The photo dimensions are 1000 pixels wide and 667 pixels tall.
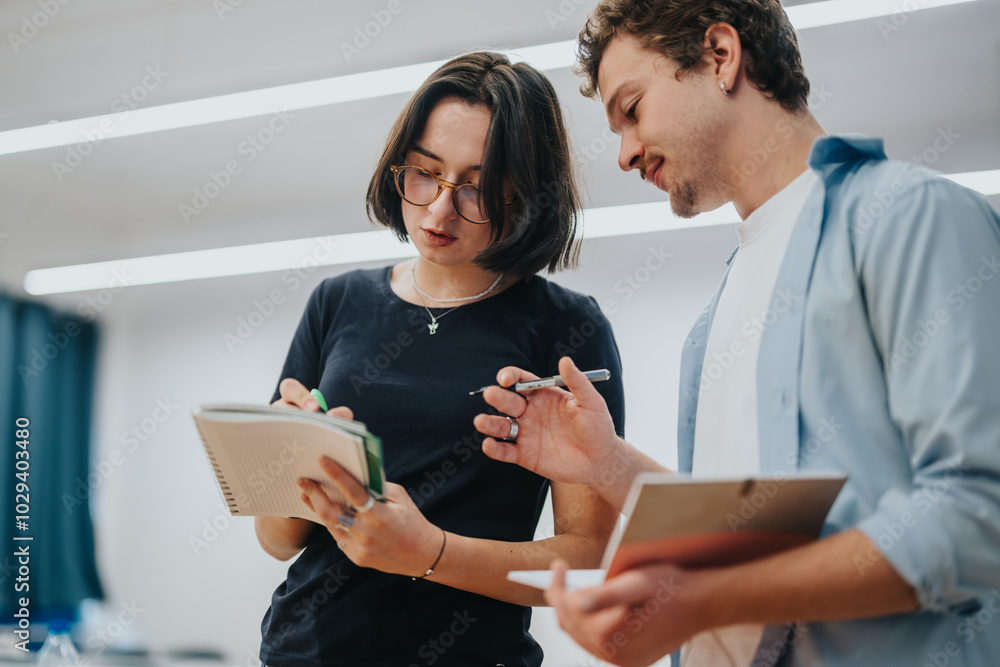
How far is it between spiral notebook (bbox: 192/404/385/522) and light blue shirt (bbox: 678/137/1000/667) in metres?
0.51

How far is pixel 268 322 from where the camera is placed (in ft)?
11.0

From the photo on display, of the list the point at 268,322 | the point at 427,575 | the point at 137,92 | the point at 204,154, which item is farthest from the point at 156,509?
the point at 427,575

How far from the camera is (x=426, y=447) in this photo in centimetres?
133

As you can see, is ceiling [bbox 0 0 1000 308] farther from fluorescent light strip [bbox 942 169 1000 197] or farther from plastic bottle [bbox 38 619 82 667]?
plastic bottle [bbox 38 619 82 667]

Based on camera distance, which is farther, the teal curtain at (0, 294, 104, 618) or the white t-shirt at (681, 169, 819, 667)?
the teal curtain at (0, 294, 104, 618)

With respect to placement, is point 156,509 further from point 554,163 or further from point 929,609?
point 929,609

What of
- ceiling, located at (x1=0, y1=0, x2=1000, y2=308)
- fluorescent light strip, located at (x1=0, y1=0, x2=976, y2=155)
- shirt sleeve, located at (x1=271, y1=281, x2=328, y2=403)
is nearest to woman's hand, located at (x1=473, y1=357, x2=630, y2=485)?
shirt sleeve, located at (x1=271, y1=281, x2=328, y2=403)

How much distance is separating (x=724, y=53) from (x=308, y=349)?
99 cm

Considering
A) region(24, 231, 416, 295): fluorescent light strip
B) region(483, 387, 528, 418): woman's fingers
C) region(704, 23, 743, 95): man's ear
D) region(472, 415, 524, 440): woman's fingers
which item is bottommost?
region(24, 231, 416, 295): fluorescent light strip

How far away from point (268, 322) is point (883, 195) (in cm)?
291

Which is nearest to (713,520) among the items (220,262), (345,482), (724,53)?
(345,482)

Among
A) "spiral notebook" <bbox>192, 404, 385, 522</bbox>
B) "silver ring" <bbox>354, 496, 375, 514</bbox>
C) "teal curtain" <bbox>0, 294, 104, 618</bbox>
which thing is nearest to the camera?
"spiral notebook" <bbox>192, 404, 385, 522</bbox>

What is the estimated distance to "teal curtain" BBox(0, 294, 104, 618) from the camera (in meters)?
3.28

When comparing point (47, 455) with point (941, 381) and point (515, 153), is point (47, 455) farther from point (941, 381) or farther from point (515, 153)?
point (941, 381)
